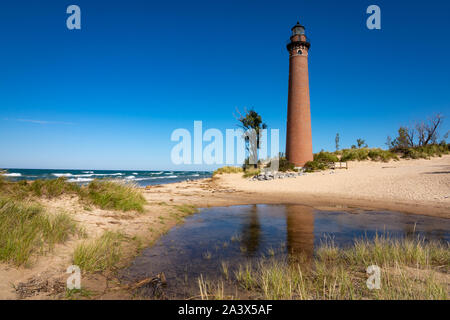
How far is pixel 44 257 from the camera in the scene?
439 cm

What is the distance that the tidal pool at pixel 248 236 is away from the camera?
463cm

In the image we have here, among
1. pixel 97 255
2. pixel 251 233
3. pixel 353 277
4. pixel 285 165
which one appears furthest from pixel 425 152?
pixel 97 255

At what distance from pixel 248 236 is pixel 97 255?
4.33 meters

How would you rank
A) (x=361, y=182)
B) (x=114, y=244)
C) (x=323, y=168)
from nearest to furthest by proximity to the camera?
1. (x=114, y=244)
2. (x=361, y=182)
3. (x=323, y=168)

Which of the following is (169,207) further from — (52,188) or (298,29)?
(298,29)

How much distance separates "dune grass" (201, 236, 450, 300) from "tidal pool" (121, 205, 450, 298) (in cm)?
61

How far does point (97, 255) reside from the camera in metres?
4.69

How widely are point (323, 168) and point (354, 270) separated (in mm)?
26323

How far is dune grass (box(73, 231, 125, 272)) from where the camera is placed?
4359 millimetres

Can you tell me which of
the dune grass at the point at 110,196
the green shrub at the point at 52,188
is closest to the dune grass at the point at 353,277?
the dune grass at the point at 110,196

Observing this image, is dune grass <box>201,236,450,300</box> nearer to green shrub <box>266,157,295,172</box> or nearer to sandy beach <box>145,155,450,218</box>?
sandy beach <box>145,155,450,218</box>

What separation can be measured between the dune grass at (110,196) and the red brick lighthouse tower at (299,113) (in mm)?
24914

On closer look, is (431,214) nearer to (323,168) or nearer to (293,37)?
(323,168)
